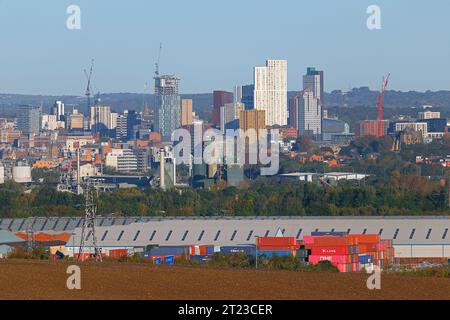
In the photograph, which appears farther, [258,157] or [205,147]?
[205,147]

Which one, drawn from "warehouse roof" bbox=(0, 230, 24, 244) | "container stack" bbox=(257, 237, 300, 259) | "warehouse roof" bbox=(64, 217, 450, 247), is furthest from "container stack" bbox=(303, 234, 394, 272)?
"warehouse roof" bbox=(0, 230, 24, 244)

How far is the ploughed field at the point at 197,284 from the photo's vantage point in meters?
17.1

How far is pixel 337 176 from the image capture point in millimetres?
98688

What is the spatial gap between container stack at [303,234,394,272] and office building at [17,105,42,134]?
155 m

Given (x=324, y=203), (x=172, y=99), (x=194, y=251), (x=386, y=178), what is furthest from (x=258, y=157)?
(x=194, y=251)

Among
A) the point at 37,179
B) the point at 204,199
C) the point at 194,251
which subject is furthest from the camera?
the point at 37,179

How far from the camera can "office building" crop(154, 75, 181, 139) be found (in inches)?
7185

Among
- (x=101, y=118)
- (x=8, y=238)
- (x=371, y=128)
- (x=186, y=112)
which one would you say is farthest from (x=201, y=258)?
(x=101, y=118)

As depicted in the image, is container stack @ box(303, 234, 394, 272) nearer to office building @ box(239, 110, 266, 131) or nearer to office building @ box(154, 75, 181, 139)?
office building @ box(239, 110, 266, 131)

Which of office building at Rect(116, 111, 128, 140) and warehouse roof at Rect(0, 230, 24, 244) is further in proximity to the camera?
office building at Rect(116, 111, 128, 140)

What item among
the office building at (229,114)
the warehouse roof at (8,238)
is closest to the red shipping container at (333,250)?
the warehouse roof at (8,238)

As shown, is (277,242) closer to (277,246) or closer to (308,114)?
(277,246)
